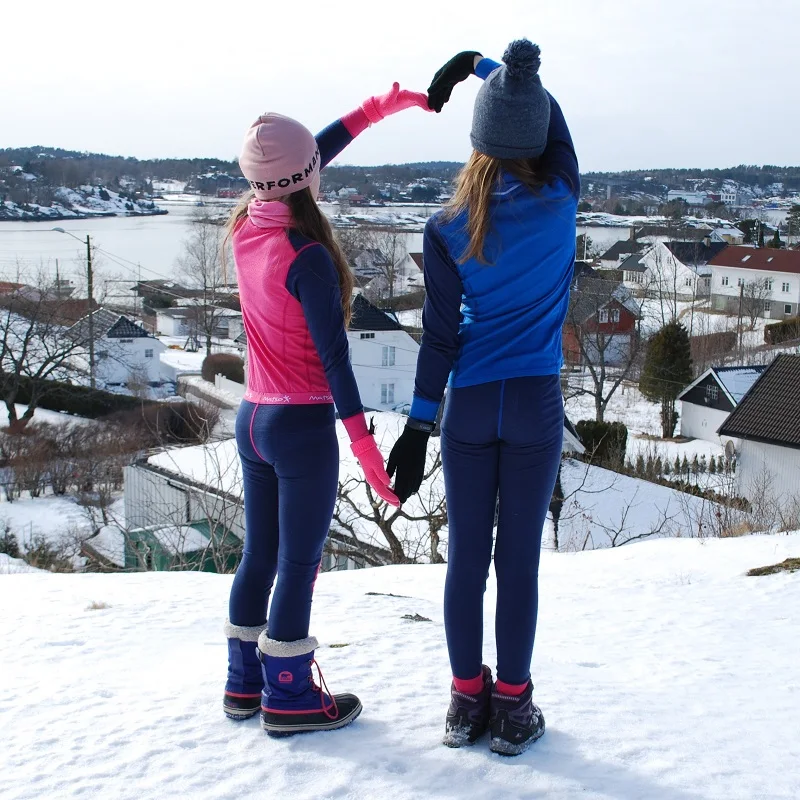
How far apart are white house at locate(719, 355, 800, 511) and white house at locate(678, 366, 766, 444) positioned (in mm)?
7801

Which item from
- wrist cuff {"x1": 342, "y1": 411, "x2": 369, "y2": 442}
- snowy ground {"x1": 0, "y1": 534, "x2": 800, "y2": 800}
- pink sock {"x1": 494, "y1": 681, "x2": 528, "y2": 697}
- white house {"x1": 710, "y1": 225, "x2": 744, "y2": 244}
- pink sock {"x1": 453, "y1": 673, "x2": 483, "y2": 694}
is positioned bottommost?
snowy ground {"x1": 0, "y1": 534, "x2": 800, "y2": 800}

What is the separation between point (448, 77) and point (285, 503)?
154 cm

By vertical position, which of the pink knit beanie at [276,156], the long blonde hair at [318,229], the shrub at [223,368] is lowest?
the shrub at [223,368]

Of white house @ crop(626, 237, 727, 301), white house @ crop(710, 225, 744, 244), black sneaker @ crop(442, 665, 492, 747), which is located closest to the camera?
black sneaker @ crop(442, 665, 492, 747)

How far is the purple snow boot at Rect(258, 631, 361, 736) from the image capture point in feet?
9.12

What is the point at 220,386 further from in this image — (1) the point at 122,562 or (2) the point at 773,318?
(2) the point at 773,318

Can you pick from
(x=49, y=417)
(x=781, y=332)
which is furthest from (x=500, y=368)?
(x=781, y=332)

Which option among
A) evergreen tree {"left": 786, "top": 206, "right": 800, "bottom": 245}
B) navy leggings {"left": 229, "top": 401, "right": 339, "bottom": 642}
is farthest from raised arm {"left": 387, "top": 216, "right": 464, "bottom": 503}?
evergreen tree {"left": 786, "top": 206, "right": 800, "bottom": 245}

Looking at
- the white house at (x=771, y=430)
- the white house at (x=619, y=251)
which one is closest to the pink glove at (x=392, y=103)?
the white house at (x=771, y=430)

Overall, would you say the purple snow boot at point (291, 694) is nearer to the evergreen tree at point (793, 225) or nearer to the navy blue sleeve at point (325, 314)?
the navy blue sleeve at point (325, 314)

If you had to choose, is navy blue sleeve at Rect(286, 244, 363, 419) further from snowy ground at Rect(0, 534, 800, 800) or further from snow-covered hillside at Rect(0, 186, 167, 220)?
snow-covered hillside at Rect(0, 186, 167, 220)

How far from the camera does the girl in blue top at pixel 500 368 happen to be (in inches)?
96.3

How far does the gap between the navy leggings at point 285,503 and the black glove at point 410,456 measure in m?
0.23

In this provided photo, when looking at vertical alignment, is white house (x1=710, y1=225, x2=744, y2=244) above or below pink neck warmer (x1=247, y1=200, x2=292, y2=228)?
above
